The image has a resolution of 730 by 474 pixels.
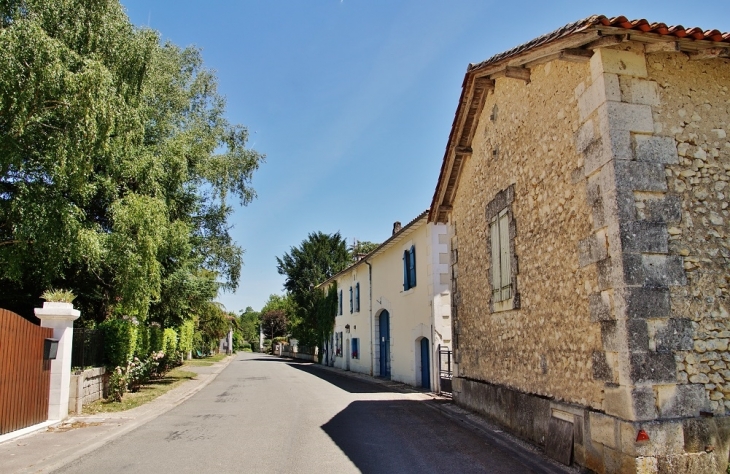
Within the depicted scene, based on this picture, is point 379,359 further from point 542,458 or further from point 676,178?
point 676,178

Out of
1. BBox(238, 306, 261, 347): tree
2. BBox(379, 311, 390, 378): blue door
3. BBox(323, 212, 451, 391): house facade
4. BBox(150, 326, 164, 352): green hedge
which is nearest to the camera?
BBox(323, 212, 451, 391): house facade

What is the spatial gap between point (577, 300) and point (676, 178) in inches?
69.9

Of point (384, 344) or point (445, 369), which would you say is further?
point (384, 344)

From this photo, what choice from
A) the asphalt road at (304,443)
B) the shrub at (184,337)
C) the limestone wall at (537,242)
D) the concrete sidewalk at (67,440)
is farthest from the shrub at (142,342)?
the limestone wall at (537,242)

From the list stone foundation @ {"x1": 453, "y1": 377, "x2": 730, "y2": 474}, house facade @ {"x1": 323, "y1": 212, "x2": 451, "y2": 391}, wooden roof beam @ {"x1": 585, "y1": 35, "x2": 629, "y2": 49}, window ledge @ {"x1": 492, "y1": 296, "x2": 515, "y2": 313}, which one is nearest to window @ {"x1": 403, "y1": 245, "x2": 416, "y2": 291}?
house facade @ {"x1": 323, "y1": 212, "x2": 451, "y2": 391}

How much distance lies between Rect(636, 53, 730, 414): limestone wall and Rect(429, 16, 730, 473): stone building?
14 mm

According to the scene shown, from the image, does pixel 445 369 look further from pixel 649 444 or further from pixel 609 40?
pixel 609 40

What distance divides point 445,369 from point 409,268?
13.1 ft

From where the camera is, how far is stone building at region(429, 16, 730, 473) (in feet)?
17.7

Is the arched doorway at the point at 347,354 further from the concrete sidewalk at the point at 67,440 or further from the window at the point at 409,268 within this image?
the concrete sidewalk at the point at 67,440

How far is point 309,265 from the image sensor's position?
145ft

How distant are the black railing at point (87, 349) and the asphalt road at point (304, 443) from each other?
2.03 metres

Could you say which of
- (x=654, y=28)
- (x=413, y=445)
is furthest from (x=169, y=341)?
(x=654, y=28)

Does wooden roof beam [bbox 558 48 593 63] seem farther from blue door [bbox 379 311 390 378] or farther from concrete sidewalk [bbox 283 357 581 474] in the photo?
blue door [bbox 379 311 390 378]
